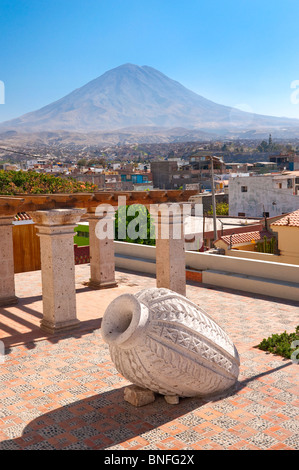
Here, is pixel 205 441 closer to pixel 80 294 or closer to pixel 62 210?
pixel 62 210

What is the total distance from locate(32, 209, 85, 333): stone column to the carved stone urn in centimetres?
406

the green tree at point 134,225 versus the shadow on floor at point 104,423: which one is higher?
the green tree at point 134,225

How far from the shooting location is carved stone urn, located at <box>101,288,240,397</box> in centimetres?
663

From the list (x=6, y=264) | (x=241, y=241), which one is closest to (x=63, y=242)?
(x=6, y=264)

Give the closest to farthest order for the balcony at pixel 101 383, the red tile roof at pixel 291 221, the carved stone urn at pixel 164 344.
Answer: the balcony at pixel 101 383 → the carved stone urn at pixel 164 344 → the red tile roof at pixel 291 221

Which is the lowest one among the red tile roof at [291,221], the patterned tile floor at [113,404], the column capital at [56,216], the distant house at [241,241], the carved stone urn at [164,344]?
the patterned tile floor at [113,404]

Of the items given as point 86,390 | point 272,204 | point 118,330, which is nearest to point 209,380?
point 118,330

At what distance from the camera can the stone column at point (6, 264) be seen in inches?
528

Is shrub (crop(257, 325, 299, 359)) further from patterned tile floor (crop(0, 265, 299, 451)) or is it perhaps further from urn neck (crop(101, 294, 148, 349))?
urn neck (crop(101, 294, 148, 349))

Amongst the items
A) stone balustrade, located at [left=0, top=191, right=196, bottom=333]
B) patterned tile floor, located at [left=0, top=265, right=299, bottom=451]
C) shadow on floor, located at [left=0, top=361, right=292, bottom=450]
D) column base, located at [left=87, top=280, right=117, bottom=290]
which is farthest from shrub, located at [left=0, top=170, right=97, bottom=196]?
shadow on floor, located at [left=0, top=361, right=292, bottom=450]

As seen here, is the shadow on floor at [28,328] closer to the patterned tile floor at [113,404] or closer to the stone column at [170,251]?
the patterned tile floor at [113,404]

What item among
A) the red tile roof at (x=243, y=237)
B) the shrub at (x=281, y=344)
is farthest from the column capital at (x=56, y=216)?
the red tile roof at (x=243, y=237)

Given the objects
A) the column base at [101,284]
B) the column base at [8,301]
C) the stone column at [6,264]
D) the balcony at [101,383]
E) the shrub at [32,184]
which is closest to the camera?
the balcony at [101,383]

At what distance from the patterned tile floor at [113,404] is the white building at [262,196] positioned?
111ft
